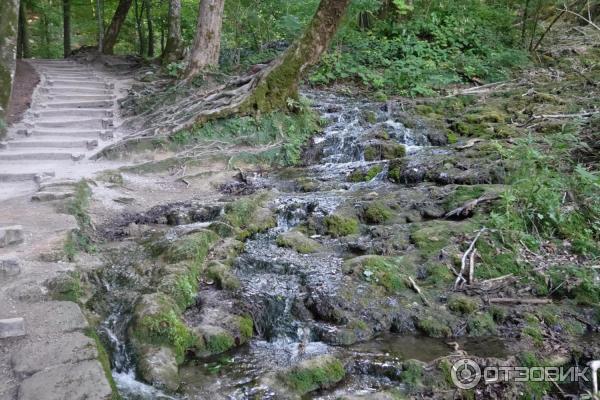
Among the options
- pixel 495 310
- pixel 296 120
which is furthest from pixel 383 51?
pixel 495 310

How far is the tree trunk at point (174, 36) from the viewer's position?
559 inches

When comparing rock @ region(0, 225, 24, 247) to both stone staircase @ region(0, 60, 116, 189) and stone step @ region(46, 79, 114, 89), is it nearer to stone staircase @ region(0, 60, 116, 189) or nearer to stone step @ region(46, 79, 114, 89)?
stone staircase @ region(0, 60, 116, 189)

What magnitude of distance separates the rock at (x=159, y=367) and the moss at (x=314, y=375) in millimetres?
877

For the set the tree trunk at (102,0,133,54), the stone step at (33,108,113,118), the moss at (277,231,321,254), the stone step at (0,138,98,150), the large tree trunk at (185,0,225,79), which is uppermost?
the tree trunk at (102,0,133,54)

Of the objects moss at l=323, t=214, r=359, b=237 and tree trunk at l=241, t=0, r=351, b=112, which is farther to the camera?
tree trunk at l=241, t=0, r=351, b=112

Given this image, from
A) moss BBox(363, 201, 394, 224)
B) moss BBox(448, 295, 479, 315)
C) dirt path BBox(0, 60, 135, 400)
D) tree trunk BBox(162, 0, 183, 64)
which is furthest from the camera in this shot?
tree trunk BBox(162, 0, 183, 64)

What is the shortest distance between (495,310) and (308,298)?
72.7 inches

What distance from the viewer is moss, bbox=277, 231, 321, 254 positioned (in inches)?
232

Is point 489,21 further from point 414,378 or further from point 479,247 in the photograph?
point 414,378

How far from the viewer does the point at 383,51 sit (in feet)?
49.2

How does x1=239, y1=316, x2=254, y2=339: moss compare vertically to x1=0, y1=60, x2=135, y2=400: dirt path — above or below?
below

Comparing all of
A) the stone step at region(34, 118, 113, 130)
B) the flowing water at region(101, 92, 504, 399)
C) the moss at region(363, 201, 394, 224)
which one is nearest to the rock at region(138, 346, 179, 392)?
the flowing water at region(101, 92, 504, 399)

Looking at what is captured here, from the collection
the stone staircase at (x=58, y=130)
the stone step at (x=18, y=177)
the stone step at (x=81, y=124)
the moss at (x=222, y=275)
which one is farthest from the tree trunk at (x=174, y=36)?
the moss at (x=222, y=275)

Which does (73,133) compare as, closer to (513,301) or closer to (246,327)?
(246,327)
